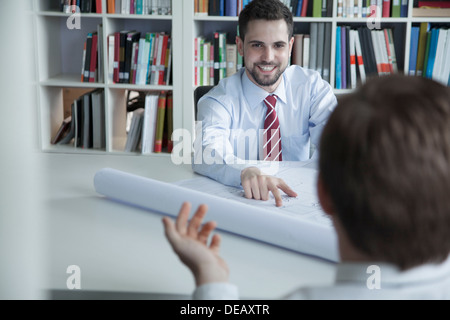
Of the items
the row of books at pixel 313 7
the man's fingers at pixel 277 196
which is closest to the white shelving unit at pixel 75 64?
the row of books at pixel 313 7

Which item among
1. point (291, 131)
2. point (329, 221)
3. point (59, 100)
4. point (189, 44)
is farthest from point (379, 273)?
point (59, 100)

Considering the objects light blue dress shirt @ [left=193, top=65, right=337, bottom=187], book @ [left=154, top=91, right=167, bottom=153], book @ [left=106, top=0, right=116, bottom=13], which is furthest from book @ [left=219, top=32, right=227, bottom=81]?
light blue dress shirt @ [left=193, top=65, right=337, bottom=187]

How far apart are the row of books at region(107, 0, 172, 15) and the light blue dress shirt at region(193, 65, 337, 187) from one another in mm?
1210

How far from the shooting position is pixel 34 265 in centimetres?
56

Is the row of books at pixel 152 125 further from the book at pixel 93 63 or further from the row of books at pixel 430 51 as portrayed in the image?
the row of books at pixel 430 51

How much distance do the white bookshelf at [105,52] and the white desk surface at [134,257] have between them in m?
1.83

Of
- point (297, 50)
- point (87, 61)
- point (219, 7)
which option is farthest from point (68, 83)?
point (297, 50)

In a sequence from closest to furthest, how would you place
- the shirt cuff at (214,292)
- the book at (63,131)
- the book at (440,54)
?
the shirt cuff at (214,292)
the book at (440,54)
the book at (63,131)

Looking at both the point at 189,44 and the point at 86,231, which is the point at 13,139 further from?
the point at 189,44

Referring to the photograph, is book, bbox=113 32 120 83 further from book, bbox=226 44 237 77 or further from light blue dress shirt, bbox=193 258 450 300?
light blue dress shirt, bbox=193 258 450 300

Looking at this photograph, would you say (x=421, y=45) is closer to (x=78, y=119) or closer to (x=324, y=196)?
(x=78, y=119)

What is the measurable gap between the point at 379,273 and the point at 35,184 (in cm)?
38

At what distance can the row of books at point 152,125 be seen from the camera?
3.15m

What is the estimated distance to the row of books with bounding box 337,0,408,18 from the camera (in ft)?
9.95
